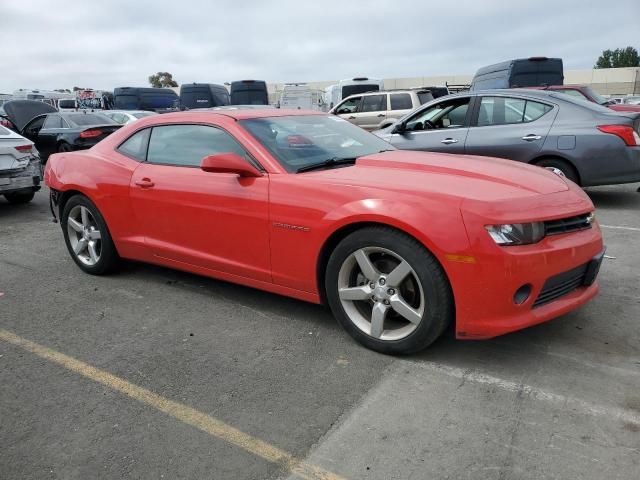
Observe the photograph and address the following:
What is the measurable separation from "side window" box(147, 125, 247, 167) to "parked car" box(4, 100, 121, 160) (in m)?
8.27

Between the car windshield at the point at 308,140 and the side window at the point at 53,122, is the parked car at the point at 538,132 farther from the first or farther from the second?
the side window at the point at 53,122

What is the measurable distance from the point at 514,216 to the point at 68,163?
396 cm

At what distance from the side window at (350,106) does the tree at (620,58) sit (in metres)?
100

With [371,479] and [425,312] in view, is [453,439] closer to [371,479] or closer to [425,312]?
[371,479]

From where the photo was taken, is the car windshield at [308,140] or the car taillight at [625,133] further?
the car taillight at [625,133]

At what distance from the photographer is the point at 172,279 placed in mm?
4754

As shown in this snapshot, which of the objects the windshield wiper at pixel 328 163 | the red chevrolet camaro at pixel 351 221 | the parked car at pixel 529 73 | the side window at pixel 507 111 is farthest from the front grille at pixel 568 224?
the parked car at pixel 529 73

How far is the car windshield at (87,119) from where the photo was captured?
12711 millimetres

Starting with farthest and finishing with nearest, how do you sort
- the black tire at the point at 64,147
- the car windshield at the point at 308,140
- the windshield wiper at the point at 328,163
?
the black tire at the point at 64,147, the car windshield at the point at 308,140, the windshield wiper at the point at 328,163

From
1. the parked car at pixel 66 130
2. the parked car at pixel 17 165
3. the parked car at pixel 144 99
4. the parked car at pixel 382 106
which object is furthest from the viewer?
the parked car at pixel 144 99

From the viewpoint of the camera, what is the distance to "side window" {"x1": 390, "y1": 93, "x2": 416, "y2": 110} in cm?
1534

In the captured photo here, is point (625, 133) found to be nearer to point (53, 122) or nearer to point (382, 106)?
point (382, 106)

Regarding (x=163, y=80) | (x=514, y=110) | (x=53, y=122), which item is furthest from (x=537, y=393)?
(x=163, y=80)

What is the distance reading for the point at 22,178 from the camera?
771 cm
